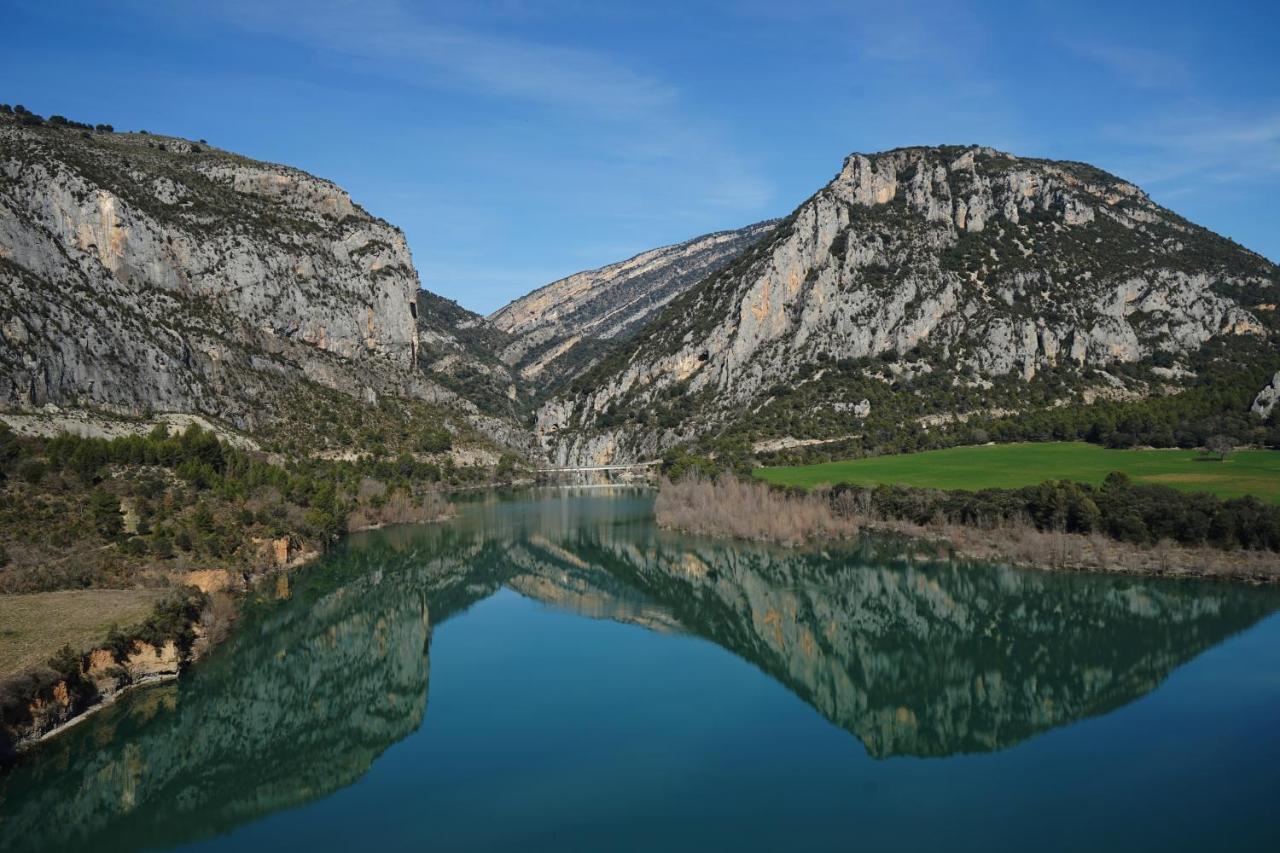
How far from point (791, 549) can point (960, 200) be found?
84737mm

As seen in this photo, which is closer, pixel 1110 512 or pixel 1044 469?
pixel 1110 512

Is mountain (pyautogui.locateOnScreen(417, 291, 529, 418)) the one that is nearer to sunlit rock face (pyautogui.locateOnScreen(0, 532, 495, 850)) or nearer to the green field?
the green field

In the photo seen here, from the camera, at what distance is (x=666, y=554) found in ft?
195

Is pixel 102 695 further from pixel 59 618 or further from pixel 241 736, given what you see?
pixel 241 736

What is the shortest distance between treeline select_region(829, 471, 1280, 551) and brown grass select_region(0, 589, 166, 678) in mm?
45637

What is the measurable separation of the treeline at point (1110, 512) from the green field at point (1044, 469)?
3.50 meters

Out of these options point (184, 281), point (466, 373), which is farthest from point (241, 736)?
point (466, 373)

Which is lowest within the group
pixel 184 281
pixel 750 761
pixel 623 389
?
pixel 750 761

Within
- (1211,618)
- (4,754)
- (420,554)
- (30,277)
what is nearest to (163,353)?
(30,277)

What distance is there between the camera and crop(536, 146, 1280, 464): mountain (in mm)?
103438

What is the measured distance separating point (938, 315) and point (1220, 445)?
49.6m

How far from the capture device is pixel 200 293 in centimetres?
9694

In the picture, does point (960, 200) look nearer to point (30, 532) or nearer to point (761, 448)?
point (761, 448)

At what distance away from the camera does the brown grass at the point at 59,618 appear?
25984 millimetres
